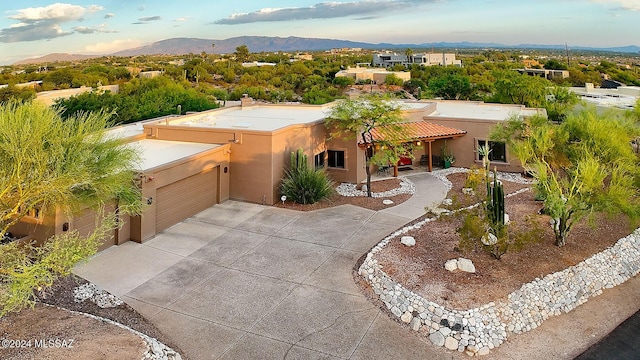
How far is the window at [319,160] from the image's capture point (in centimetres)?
2172

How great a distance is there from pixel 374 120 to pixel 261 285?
10.2 metres

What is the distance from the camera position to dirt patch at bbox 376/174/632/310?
10.9 m

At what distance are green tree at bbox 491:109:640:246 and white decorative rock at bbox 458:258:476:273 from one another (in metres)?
2.92

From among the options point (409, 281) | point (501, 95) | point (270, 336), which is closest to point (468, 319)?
point (409, 281)

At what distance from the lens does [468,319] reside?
984 centimetres

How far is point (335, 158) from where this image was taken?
22516 millimetres

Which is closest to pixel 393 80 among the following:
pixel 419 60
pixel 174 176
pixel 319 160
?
pixel 419 60

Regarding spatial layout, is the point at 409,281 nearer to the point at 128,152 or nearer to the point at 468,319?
the point at 468,319

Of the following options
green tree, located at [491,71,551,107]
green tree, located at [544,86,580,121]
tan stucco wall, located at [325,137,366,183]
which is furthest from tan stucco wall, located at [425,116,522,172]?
green tree, located at [491,71,551,107]

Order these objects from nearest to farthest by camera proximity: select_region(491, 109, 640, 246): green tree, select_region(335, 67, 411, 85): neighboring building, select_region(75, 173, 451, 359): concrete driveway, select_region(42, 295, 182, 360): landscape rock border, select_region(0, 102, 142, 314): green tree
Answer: select_region(0, 102, 142, 314): green tree < select_region(42, 295, 182, 360): landscape rock border < select_region(75, 173, 451, 359): concrete driveway < select_region(491, 109, 640, 246): green tree < select_region(335, 67, 411, 85): neighboring building

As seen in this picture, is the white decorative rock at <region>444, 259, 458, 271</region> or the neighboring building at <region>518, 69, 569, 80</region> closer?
the white decorative rock at <region>444, 259, 458, 271</region>

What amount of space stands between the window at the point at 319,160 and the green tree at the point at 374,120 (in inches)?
63.9

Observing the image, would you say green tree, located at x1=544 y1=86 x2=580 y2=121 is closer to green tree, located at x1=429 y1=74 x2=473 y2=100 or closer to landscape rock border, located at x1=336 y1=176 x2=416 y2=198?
landscape rock border, located at x1=336 y1=176 x2=416 y2=198

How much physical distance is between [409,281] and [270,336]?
13.1ft
